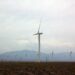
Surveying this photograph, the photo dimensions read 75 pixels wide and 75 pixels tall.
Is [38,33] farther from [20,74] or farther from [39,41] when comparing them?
[20,74]

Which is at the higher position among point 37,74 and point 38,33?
point 38,33

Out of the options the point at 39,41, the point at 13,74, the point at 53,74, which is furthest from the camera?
the point at 39,41

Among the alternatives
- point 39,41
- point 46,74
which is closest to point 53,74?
point 46,74

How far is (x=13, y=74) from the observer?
1597 inches

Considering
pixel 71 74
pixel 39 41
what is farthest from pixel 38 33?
pixel 71 74

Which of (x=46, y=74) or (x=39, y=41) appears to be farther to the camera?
(x=39, y=41)

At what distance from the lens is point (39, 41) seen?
106500 mm

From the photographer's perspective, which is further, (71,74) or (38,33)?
A: (38,33)

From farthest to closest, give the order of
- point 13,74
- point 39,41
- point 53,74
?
point 39,41 < point 53,74 < point 13,74

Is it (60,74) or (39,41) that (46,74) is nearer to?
(60,74)

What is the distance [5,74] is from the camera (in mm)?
41125

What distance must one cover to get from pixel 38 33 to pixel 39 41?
5830mm

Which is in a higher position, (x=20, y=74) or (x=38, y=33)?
(x=38, y=33)

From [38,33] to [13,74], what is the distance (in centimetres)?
7141
